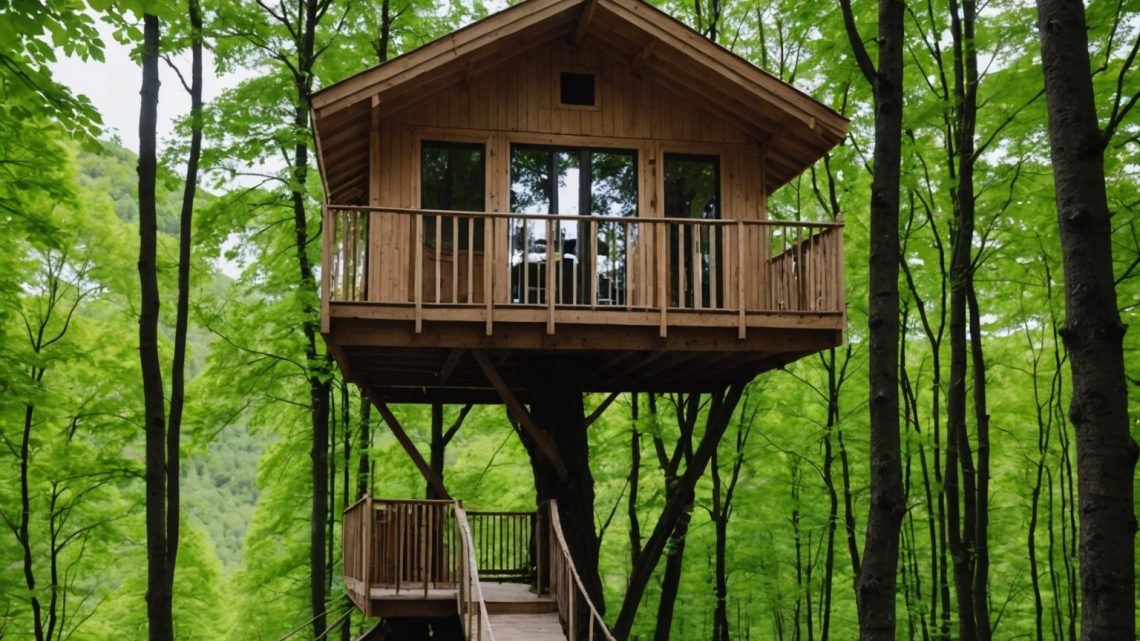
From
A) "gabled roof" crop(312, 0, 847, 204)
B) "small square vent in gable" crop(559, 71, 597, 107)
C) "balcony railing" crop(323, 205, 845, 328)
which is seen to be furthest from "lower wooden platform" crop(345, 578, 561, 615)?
"small square vent in gable" crop(559, 71, 597, 107)

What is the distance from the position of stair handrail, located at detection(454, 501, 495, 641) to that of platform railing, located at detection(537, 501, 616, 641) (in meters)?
1.02

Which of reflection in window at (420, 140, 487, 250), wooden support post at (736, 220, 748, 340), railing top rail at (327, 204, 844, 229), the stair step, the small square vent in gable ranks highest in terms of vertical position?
the small square vent in gable

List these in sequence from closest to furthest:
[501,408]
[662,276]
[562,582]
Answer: [662,276]
[562,582]
[501,408]

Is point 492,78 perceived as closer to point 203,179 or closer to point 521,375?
point 521,375

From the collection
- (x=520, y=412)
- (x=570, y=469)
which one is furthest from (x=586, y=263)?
(x=570, y=469)

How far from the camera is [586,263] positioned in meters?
13.8

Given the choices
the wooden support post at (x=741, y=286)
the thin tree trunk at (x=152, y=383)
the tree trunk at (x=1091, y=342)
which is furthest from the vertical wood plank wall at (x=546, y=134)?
the tree trunk at (x=1091, y=342)

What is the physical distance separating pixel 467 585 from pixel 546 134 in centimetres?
590

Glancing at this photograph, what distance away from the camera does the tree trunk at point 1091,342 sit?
593cm

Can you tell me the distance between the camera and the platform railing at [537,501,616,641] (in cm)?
1252

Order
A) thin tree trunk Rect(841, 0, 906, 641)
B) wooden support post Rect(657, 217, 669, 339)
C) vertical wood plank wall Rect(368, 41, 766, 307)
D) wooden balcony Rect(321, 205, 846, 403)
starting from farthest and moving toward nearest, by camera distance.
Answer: vertical wood plank wall Rect(368, 41, 766, 307)
wooden support post Rect(657, 217, 669, 339)
wooden balcony Rect(321, 205, 846, 403)
thin tree trunk Rect(841, 0, 906, 641)

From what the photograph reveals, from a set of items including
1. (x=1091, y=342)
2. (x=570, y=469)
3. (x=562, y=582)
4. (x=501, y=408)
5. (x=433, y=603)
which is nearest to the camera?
(x=1091, y=342)

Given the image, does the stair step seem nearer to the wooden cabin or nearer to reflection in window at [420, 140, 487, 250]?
the wooden cabin

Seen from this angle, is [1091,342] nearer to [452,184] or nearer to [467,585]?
[467,585]
